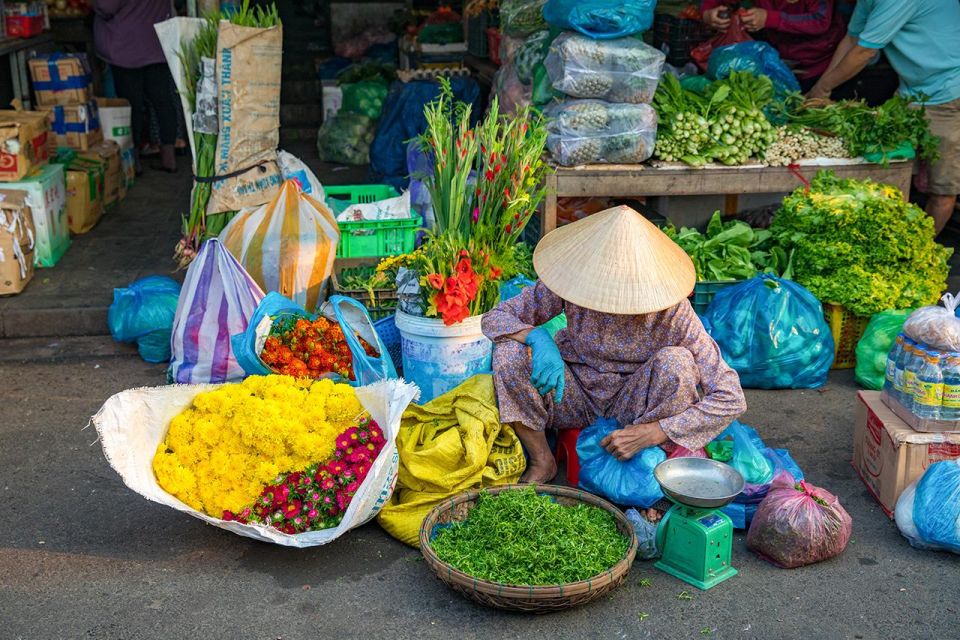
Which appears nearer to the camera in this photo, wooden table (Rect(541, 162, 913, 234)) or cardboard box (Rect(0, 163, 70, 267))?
wooden table (Rect(541, 162, 913, 234))

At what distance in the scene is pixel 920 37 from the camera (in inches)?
235

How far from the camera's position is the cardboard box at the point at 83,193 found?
6727mm

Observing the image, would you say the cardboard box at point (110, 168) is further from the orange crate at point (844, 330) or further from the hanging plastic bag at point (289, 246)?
the orange crate at point (844, 330)

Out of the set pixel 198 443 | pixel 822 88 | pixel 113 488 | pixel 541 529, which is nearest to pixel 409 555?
pixel 541 529

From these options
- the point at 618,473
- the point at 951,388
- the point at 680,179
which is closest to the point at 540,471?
the point at 618,473

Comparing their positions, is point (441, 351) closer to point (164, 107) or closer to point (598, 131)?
point (598, 131)

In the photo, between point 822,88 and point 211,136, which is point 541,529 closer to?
point 211,136

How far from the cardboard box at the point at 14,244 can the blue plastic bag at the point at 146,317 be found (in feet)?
2.27

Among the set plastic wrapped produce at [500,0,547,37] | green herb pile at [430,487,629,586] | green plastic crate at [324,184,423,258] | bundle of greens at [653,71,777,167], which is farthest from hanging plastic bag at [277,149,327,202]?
green herb pile at [430,487,629,586]

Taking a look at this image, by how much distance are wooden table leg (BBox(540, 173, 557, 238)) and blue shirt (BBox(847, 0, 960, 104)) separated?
203cm

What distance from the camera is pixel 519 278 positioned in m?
5.12

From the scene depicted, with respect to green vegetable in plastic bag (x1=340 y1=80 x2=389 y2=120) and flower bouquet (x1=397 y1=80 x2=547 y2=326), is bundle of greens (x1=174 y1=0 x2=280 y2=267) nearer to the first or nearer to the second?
flower bouquet (x1=397 y1=80 x2=547 y2=326)

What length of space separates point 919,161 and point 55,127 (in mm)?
Answer: 5800

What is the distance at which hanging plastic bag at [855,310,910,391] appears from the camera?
5.00 metres
